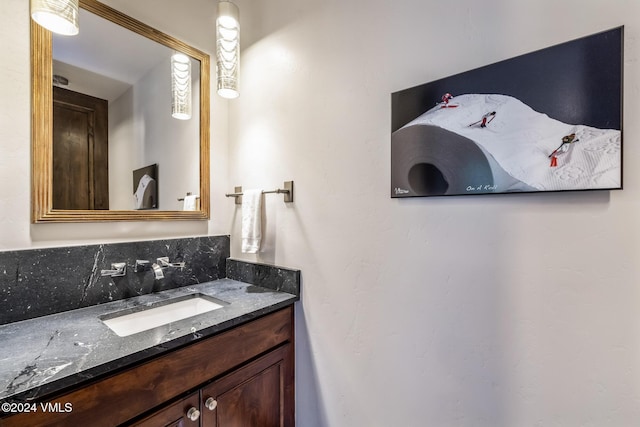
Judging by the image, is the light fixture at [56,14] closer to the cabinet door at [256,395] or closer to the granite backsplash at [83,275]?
the granite backsplash at [83,275]

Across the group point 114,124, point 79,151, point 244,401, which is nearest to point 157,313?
point 244,401

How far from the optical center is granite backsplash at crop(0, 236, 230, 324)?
1004 millimetres

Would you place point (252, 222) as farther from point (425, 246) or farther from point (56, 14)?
point (56, 14)

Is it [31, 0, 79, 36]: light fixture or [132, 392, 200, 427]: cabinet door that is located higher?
[31, 0, 79, 36]: light fixture

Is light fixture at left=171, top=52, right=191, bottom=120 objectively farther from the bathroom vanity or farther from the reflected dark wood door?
the bathroom vanity

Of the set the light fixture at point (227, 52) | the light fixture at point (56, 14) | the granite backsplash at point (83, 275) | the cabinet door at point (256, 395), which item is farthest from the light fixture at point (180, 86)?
the cabinet door at point (256, 395)

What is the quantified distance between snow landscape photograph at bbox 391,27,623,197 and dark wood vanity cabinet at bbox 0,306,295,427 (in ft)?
2.72

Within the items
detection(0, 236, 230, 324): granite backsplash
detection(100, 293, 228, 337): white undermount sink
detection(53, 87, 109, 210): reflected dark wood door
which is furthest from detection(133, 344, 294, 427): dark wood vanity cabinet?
detection(53, 87, 109, 210): reflected dark wood door

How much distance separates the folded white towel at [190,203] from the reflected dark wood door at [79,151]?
350mm

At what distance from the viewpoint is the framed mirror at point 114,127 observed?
1085 mm

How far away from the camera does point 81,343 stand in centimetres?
86

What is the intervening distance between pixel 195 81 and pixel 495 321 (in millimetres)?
1764

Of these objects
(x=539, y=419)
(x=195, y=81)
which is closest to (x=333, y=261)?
(x=539, y=419)

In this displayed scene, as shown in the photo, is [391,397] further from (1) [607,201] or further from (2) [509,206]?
(1) [607,201]
